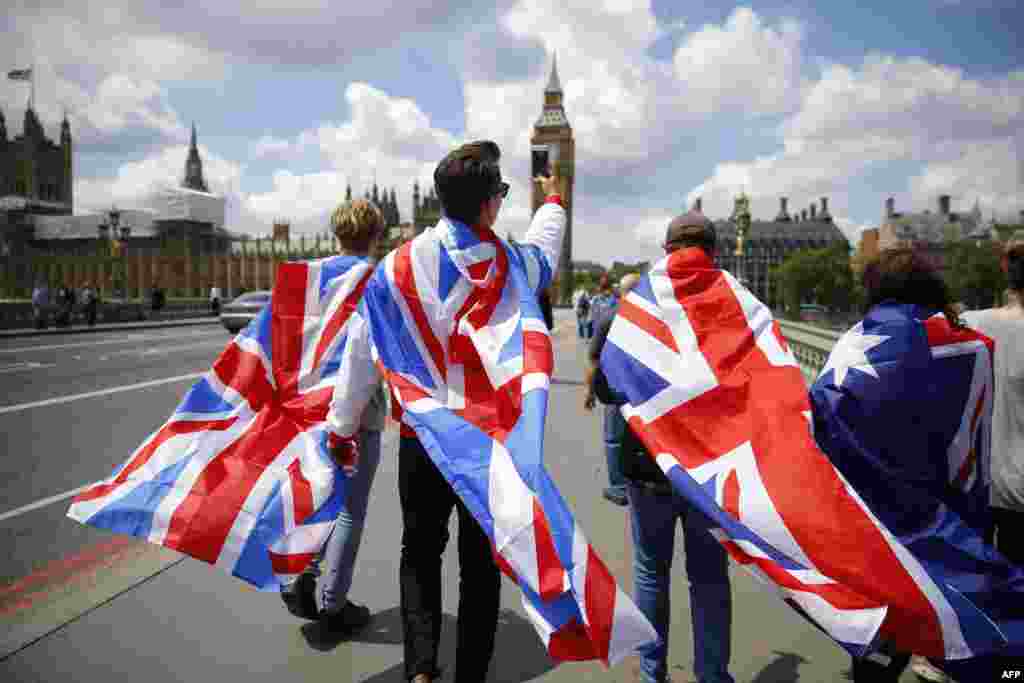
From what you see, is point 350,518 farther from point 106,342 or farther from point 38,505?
point 106,342

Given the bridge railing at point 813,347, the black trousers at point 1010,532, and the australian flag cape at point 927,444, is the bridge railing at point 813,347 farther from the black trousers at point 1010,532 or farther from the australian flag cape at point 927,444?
the australian flag cape at point 927,444

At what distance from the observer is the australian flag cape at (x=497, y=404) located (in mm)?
2289

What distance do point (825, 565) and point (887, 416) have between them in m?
0.55

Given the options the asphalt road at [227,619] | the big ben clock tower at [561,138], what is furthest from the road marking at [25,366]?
the big ben clock tower at [561,138]

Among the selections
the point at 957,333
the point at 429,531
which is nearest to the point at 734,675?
the point at 429,531

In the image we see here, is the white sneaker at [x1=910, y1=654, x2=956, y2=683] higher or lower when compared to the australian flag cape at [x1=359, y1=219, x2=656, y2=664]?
lower

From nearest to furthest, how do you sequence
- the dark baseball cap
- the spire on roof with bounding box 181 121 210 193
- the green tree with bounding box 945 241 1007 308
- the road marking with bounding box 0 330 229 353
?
the dark baseball cap, the road marking with bounding box 0 330 229 353, the green tree with bounding box 945 241 1007 308, the spire on roof with bounding box 181 121 210 193

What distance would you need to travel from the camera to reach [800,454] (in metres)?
2.39

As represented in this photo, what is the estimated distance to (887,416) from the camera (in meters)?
2.38

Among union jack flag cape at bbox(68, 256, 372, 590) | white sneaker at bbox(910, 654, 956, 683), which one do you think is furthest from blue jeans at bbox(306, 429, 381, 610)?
white sneaker at bbox(910, 654, 956, 683)

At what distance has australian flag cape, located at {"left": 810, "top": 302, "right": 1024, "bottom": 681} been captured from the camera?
236cm

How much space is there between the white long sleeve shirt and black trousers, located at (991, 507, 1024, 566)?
2120 mm

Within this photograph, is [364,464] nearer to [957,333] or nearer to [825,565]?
[825,565]

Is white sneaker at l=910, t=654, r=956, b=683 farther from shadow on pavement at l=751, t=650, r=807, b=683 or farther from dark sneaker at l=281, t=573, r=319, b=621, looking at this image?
dark sneaker at l=281, t=573, r=319, b=621
